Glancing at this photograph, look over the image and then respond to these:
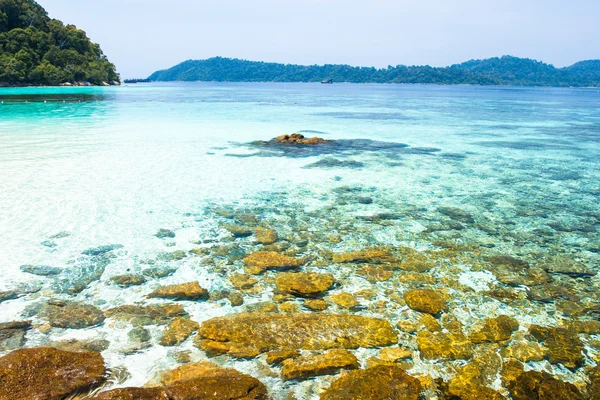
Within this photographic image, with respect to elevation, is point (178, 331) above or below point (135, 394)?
below

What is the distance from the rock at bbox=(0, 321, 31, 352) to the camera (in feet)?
16.5

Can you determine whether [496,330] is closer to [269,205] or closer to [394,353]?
[394,353]

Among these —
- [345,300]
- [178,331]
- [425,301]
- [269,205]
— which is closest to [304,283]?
[345,300]

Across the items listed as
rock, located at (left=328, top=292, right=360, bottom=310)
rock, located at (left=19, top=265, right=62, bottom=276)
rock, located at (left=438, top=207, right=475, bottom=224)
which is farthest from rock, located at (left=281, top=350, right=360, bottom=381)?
rock, located at (left=438, top=207, right=475, bottom=224)

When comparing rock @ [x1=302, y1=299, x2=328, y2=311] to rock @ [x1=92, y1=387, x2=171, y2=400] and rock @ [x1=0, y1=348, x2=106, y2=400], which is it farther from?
rock @ [x1=0, y1=348, x2=106, y2=400]

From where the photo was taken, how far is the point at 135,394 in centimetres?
382

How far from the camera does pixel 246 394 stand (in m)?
4.13

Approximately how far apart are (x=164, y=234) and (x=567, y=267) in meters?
8.72

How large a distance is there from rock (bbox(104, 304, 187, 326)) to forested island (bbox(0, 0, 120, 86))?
353 feet

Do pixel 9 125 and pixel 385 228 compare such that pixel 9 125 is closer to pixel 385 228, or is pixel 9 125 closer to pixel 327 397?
pixel 385 228

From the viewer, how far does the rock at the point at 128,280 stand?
22.2 ft

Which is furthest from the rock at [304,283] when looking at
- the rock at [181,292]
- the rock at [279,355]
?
the rock at [279,355]

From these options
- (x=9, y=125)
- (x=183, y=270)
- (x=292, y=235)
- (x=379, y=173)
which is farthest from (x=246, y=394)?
(x=9, y=125)

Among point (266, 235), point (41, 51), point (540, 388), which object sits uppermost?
point (41, 51)
